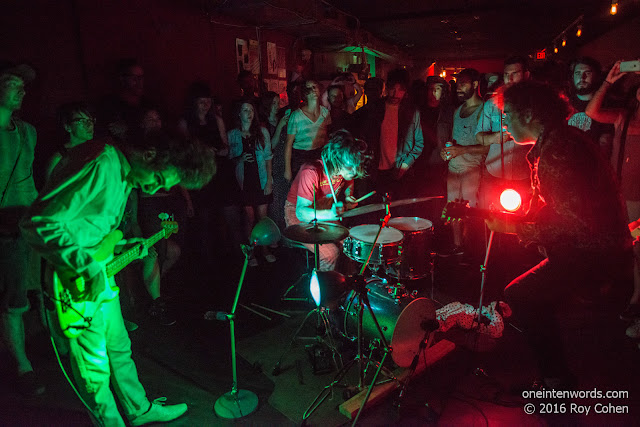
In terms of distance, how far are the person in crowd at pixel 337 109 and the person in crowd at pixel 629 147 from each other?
302 centimetres

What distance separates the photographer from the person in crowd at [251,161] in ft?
17.4

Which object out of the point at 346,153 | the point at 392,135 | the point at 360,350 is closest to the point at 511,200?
the point at 346,153

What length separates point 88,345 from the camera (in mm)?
2162

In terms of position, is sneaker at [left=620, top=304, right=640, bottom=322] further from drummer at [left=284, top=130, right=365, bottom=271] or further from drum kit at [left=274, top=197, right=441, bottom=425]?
drummer at [left=284, top=130, right=365, bottom=271]

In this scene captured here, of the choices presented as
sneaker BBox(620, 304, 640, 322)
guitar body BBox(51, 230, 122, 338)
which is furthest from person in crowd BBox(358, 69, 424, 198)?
guitar body BBox(51, 230, 122, 338)

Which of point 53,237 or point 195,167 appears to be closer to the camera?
point 53,237

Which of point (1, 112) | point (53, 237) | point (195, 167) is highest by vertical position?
point (1, 112)

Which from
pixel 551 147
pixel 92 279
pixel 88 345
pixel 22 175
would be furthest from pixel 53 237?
pixel 551 147

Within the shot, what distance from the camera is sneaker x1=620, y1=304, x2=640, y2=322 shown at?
3881 mm

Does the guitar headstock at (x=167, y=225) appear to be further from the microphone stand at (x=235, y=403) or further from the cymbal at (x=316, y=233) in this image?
the cymbal at (x=316, y=233)

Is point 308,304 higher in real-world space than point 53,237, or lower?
lower

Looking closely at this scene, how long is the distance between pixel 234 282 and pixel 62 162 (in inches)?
131

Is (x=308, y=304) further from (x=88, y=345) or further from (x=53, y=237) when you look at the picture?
(x=53, y=237)

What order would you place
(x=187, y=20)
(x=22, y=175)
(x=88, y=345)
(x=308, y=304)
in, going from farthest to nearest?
1. (x=187, y=20)
2. (x=308, y=304)
3. (x=22, y=175)
4. (x=88, y=345)
